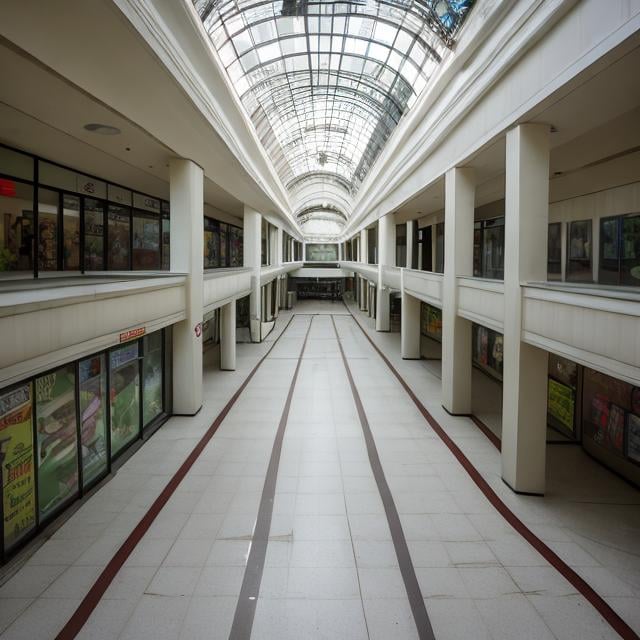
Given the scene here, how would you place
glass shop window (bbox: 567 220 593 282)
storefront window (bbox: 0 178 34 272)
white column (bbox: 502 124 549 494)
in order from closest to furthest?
white column (bbox: 502 124 549 494), storefront window (bbox: 0 178 34 272), glass shop window (bbox: 567 220 593 282)

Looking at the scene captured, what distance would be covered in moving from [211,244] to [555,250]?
1439cm

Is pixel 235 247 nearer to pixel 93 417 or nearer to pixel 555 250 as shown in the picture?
pixel 555 250

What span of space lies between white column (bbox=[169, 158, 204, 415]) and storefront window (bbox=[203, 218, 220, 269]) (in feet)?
29.4

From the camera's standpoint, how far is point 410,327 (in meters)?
17.4

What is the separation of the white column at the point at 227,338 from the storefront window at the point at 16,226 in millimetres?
7242

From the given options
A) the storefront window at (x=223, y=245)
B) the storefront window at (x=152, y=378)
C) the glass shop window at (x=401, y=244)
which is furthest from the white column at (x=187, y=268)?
the glass shop window at (x=401, y=244)

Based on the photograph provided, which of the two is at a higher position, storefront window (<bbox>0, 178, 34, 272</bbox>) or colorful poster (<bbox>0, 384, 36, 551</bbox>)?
storefront window (<bbox>0, 178, 34, 272</bbox>)

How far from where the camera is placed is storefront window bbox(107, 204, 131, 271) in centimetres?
1178

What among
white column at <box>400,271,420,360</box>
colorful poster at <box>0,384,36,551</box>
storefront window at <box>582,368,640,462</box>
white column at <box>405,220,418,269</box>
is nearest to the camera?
colorful poster at <box>0,384,36,551</box>

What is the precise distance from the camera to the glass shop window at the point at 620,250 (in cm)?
852

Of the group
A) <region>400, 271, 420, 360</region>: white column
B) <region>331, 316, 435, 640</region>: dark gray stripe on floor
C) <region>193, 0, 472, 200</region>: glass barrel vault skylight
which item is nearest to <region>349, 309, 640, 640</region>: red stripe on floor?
<region>331, 316, 435, 640</region>: dark gray stripe on floor

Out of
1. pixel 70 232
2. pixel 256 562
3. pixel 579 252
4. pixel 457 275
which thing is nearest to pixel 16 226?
pixel 70 232

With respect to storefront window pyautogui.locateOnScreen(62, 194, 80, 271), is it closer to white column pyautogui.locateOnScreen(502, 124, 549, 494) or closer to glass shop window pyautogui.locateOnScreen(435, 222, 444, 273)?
white column pyautogui.locateOnScreen(502, 124, 549, 494)

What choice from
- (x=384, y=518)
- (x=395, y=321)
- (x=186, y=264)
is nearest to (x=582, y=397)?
(x=384, y=518)
